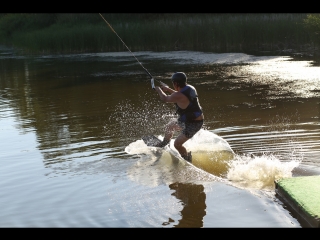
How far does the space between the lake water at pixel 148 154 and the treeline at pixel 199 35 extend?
816 centimetres

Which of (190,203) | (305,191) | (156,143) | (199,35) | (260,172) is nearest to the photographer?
(305,191)

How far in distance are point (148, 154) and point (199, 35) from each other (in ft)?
65.1

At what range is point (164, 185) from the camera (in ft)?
23.1

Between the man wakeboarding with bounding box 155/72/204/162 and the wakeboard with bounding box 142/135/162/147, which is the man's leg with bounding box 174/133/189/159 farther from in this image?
the wakeboard with bounding box 142/135/162/147

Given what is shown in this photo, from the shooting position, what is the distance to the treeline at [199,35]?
2652 centimetres

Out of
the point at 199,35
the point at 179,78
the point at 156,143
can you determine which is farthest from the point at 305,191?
the point at 199,35

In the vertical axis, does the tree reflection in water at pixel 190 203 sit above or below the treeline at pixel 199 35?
below

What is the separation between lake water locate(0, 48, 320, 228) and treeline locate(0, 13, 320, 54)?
8156 millimetres

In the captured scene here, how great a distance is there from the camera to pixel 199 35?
27.9 metres

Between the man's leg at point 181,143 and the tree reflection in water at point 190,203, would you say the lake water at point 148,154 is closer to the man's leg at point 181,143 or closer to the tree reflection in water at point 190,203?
the tree reflection in water at point 190,203

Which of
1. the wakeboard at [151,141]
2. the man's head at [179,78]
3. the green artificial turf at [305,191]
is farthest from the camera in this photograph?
the wakeboard at [151,141]

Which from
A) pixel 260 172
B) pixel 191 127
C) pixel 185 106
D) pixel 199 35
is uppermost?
pixel 199 35

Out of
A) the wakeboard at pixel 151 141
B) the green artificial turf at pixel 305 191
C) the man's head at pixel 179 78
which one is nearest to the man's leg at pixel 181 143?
the wakeboard at pixel 151 141

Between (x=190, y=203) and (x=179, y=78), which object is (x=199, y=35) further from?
(x=190, y=203)
